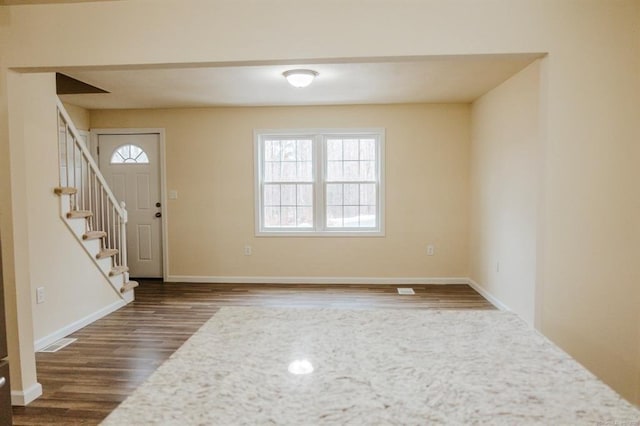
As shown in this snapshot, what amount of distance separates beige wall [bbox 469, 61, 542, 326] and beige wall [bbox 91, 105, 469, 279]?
0.32 meters

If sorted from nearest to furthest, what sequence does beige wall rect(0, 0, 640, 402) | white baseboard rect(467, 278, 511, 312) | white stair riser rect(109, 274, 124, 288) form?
beige wall rect(0, 0, 640, 402) → white baseboard rect(467, 278, 511, 312) → white stair riser rect(109, 274, 124, 288)

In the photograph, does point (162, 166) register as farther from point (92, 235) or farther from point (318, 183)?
point (318, 183)

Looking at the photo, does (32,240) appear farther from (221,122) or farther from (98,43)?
(221,122)

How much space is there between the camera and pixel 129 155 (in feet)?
19.2

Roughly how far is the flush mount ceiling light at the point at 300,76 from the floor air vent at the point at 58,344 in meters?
3.03

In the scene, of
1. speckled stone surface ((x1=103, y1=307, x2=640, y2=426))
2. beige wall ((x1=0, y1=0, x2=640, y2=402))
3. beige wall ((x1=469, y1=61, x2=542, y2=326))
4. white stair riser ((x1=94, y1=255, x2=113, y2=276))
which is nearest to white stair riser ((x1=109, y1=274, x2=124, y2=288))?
white stair riser ((x1=94, y1=255, x2=113, y2=276))

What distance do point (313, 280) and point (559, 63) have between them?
4191 millimetres

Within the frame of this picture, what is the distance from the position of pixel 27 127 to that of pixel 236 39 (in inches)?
88.3

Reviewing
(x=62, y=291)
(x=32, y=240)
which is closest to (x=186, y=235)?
(x=62, y=291)

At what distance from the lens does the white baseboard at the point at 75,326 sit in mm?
3467

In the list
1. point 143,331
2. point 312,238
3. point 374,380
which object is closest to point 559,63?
point 374,380

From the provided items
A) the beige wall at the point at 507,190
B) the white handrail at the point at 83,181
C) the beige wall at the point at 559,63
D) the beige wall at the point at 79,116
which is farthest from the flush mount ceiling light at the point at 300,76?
the beige wall at the point at 79,116

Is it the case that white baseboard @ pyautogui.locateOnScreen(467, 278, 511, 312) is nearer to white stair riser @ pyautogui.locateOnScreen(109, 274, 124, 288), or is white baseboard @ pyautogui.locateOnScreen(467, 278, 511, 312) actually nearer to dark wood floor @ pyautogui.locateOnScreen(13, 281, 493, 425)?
dark wood floor @ pyautogui.locateOnScreen(13, 281, 493, 425)

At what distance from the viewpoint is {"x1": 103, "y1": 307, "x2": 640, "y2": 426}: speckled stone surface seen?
2.70 ft
